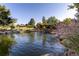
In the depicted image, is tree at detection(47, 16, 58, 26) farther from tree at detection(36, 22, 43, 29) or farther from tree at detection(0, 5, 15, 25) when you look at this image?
tree at detection(0, 5, 15, 25)

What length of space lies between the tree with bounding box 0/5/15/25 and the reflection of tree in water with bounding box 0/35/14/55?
0.13 metres

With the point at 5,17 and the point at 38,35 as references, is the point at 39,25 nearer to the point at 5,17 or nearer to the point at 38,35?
the point at 38,35

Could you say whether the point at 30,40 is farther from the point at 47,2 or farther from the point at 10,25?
the point at 47,2

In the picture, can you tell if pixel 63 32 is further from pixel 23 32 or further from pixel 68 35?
pixel 23 32

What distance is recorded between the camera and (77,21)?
1.39m

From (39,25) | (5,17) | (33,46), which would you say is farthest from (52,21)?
(5,17)

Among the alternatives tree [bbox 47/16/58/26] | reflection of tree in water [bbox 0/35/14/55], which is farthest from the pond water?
tree [bbox 47/16/58/26]

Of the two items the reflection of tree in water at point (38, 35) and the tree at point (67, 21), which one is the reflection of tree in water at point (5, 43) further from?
the tree at point (67, 21)

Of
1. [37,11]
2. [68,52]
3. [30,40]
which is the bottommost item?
[68,52]

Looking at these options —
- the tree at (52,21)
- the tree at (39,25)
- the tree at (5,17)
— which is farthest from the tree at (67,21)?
the tree at (5,17)

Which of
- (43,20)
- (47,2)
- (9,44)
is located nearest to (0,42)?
(9,44)

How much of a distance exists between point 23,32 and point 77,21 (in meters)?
0.48

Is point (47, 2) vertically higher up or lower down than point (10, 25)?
higher up

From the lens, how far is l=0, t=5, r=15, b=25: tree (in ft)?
4.60
